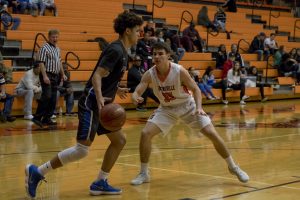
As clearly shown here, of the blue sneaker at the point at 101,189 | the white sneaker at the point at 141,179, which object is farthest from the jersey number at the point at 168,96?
the blue sneaker at the point at 101,189

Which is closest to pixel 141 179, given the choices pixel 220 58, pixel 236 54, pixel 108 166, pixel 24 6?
pixel 108 166

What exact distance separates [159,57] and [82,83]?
917 cm

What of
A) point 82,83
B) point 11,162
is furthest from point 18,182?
point 82,83

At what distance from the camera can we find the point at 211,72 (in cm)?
1769

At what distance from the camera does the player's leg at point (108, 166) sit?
17.4 ft

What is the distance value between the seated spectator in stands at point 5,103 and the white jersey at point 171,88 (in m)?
6.53

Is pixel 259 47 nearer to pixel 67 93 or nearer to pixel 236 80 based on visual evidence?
pixel 236 80

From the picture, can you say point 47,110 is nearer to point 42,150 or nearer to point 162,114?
point 42,150

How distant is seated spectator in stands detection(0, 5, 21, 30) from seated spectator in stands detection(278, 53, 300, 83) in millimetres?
10176

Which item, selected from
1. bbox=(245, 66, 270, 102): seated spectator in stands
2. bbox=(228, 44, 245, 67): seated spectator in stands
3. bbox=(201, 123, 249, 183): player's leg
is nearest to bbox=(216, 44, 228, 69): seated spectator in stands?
bbox=(228, 44, 245, 67): seated spectator in stands

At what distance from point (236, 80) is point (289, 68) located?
3.69 metres

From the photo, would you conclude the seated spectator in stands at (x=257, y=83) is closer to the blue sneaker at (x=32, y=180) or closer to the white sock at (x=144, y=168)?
the white sock at (x=144, y=168)

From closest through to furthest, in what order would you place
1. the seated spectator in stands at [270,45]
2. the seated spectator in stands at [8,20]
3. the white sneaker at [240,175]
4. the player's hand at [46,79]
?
the white sneaker at [240,175] → the player's hand at [46,79] → the seated spectator in stands at [8,20] → the seated spectator in stands at [270,45]

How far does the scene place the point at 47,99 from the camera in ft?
35.7
